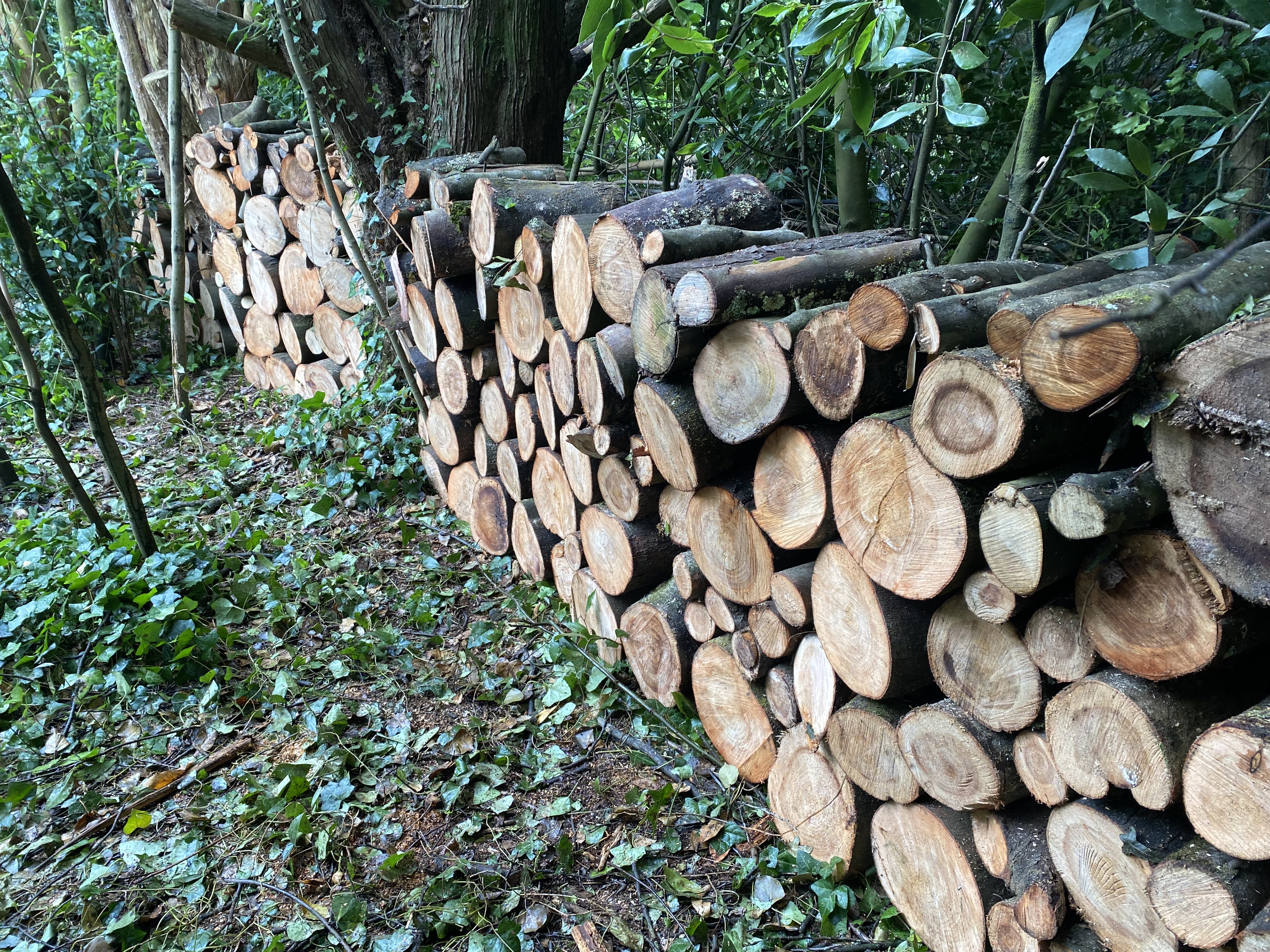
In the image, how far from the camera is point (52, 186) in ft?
18.1

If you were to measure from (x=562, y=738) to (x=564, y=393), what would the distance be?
1.17m

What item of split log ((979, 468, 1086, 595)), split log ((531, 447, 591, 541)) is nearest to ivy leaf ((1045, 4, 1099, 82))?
split log ((979, 468, 1086, 595))

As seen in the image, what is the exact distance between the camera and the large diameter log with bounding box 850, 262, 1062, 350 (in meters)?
1.62

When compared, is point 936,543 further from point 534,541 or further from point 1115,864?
point 534,541

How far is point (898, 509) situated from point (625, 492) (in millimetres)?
1097

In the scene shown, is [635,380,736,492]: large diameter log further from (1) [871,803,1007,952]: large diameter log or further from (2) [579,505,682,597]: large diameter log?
(1) [871,803,1007,952]: large diameter log

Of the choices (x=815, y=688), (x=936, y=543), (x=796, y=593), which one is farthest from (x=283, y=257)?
(x=936, y=543)

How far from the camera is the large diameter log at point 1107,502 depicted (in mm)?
1271

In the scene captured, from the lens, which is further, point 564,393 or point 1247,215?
point 1247,215

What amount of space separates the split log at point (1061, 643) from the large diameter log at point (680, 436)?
0.90 m

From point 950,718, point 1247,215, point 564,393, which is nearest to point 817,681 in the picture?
point 950,718

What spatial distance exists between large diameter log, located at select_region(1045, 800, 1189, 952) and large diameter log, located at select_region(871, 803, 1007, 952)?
208 millimetres

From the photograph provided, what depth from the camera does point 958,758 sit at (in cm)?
172

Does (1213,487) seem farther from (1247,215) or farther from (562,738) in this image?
(1247,215)
